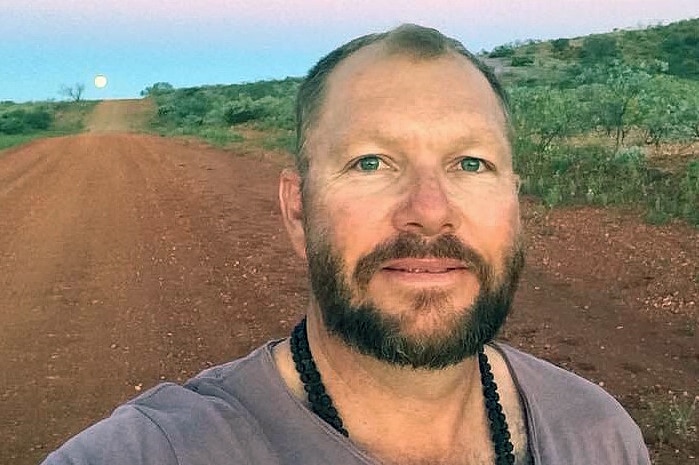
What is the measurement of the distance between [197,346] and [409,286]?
16.6ft

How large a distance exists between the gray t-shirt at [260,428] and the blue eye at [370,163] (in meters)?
0.37

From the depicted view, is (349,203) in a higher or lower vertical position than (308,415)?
higher

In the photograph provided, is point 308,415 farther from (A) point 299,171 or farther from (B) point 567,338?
(B) point 567,338

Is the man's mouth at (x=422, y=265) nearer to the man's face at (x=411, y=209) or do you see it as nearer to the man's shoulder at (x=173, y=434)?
the man's face at (x=411, y=209)

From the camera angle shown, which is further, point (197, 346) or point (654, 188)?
point (654, 188)

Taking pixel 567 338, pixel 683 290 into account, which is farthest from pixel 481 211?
pixel 683 290

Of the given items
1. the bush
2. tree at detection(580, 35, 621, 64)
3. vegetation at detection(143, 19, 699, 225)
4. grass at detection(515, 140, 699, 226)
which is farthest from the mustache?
tree at detection(580, 35, 621, 64)

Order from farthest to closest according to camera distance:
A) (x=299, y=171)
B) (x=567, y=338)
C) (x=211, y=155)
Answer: (x=211, y=155)
(x=567, y=338)
(x=299, y=171)

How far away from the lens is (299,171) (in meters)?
1.87

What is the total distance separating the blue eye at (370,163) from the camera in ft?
5.64

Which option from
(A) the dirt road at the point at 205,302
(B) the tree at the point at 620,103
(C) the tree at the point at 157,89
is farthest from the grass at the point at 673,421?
(C) the tree at the point at 157,89

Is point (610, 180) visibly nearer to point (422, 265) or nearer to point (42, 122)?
point (422, 265)

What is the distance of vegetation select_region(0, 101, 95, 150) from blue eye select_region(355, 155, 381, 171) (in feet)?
104

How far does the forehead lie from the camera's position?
67.5 inches
